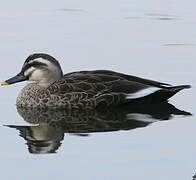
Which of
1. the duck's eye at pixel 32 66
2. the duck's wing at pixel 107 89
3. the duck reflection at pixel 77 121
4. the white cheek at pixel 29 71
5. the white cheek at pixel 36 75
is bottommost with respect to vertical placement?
the duck reflection at pixel 77 121

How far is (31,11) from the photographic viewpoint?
20406 mm

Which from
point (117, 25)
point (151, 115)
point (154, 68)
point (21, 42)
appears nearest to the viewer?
point (151, 115)

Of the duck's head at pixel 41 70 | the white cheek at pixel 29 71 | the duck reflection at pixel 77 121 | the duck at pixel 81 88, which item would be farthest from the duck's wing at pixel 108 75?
the white cheek at pixel 29 71

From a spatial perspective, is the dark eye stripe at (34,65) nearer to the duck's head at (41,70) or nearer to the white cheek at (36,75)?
the duck's head at (41,70)

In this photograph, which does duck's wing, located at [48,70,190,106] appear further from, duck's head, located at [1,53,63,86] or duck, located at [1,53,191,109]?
duck's head, located at [1,53,63,86]

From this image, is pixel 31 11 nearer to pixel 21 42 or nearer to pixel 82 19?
pixel 82 19

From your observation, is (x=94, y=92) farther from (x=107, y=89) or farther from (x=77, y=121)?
(x=77, y=121)

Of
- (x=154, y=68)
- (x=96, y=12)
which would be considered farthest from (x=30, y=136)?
(x=96, y=12)

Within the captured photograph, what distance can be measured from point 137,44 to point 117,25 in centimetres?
178

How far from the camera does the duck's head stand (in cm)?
1477

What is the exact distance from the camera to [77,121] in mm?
13609

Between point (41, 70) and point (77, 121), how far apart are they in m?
1.63

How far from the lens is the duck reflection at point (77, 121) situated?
41.2 ft

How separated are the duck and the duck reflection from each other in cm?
16
